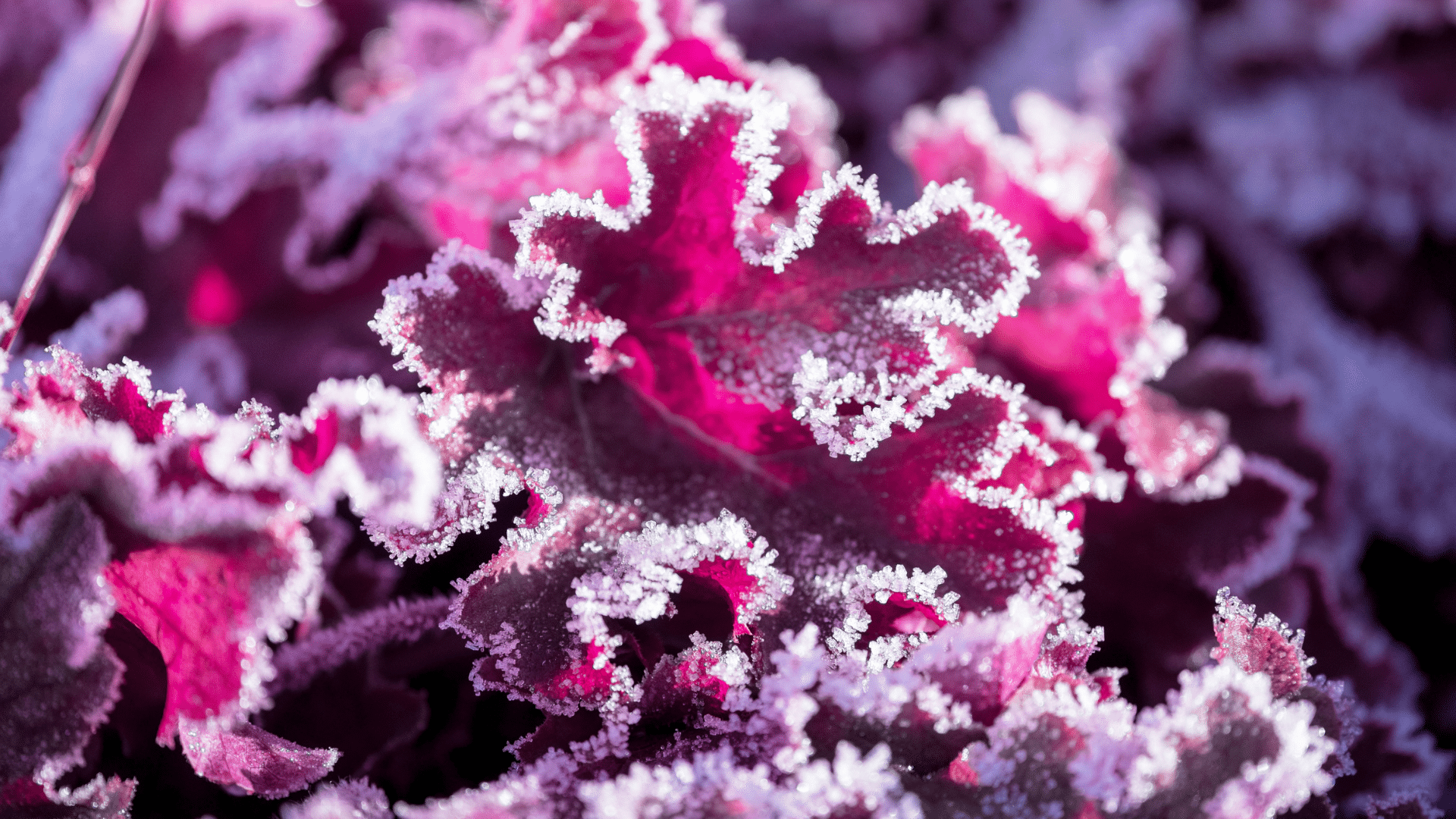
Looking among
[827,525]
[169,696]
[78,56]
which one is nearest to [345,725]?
[169,696]

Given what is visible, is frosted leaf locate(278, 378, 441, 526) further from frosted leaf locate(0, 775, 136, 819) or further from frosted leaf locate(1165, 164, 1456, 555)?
frosted leaf locate(1165, 164, 1456, 555)

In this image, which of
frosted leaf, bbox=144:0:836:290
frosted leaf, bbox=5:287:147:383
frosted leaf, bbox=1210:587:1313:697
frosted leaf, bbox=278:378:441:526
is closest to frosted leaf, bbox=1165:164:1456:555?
frosted leaf, bbox=1210:587:1313:697

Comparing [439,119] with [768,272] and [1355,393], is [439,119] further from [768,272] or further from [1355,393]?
[1355,393]

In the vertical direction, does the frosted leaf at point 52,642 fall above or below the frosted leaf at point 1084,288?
below

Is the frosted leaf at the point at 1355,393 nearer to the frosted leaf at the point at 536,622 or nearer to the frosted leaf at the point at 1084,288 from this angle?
the frosted leaf at the point at 1084,288

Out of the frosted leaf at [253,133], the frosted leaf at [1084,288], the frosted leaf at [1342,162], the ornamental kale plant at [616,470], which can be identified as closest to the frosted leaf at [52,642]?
the ornamental kale plant at [616,470]

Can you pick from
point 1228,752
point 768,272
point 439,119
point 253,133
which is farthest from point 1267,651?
point 253,133

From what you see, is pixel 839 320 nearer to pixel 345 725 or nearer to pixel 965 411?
pixel 965 411
